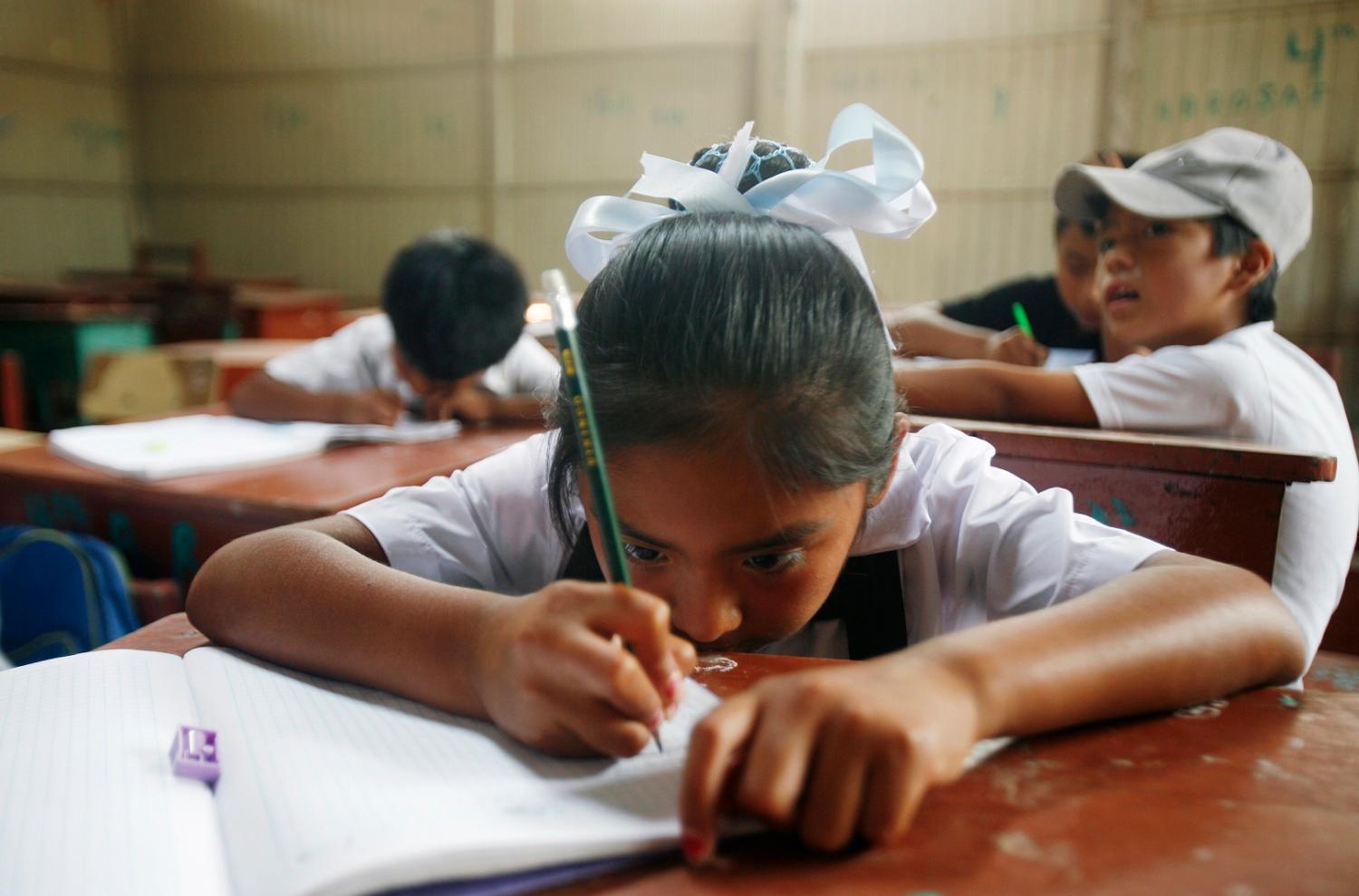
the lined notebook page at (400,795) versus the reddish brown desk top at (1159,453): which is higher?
the reddish brown desk top at (1159,453)

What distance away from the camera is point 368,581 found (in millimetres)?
653

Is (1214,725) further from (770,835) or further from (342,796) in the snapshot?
(342,796)

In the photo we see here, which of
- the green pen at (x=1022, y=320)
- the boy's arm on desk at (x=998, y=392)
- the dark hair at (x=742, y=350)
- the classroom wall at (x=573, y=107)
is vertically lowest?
the boy's arm on desk at (x=998, y=392)

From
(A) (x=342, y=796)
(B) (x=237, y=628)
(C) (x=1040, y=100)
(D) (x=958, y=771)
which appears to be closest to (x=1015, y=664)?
(D) (x=958, y=771)

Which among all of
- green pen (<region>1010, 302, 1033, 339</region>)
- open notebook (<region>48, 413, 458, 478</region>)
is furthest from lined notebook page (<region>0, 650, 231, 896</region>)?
green pen (<region>1010, 302, 1033, 339</region>)

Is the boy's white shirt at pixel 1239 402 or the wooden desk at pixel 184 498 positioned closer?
the boy's white shirt at pixel 1239 402

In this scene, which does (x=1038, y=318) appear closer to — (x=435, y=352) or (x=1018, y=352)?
(x=1018, y=352)

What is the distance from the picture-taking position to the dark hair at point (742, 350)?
66 cm

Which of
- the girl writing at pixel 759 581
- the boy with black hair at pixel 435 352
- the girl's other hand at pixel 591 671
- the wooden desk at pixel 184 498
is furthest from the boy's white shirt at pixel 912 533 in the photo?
the boy with black hair at pixel 435 352

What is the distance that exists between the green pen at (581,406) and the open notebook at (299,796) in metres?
0.08

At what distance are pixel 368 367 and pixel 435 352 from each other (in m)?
0.33

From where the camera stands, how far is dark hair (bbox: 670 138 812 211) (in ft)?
2.98

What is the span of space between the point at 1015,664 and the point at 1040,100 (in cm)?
482

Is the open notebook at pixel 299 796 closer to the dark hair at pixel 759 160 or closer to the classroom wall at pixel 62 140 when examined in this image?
the dark hair at pixel 759 160
